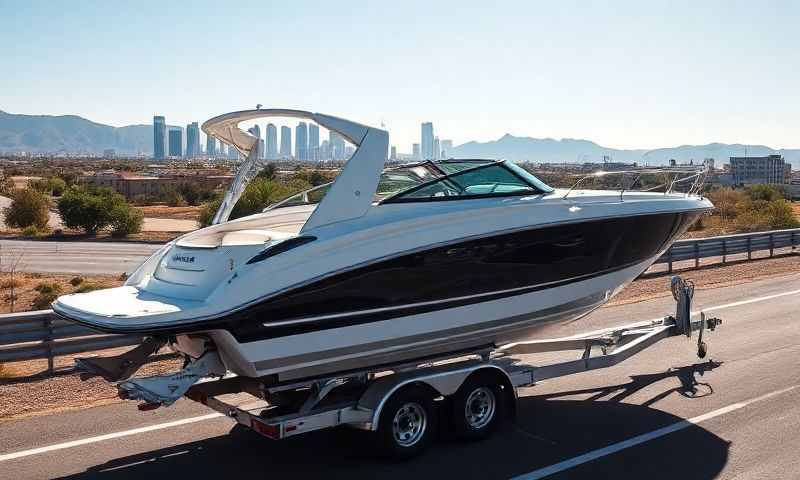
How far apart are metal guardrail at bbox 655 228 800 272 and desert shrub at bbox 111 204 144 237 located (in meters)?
32.5

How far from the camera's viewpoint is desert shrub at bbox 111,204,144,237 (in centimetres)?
4459

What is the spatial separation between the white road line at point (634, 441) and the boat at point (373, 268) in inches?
55.8

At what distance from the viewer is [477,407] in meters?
7.46

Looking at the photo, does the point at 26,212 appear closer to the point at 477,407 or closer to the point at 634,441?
the point at 477,407

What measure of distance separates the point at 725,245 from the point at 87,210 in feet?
117

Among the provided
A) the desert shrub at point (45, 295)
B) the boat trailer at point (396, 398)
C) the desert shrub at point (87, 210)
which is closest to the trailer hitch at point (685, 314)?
the boat trailer at point (396, 398)

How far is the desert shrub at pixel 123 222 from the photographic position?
44594 millimetres

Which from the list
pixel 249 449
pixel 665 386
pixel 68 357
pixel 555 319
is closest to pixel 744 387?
pixel 665 386

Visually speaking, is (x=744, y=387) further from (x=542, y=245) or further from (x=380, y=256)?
(x=380, y=256)

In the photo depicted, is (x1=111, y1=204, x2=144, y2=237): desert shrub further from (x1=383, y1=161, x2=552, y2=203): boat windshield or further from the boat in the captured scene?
(x1=383, y1=161, x2=552, y2=203): boat windshield

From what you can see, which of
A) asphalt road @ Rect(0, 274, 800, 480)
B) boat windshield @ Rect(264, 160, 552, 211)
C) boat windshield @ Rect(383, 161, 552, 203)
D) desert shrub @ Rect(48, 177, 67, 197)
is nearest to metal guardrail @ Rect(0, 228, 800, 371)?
asphalt road @ Rect(0, 274, 800, 480)

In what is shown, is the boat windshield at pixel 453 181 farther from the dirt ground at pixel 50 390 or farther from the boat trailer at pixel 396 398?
the dirt ground at pixel 50 390

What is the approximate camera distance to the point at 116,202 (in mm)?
46250

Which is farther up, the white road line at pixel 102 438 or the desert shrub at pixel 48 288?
the white road line at pixel 102 438
